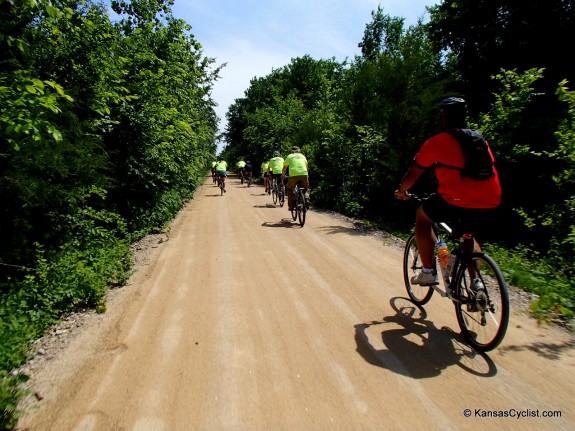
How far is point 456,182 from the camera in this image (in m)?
3.21

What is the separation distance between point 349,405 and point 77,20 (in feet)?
23.4

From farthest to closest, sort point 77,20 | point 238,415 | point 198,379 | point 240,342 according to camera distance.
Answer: point 77,20
point 240,342
point 198,379
point 238,415

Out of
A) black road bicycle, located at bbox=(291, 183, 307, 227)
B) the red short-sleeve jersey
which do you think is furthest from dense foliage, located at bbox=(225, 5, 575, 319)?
black road bicycle, located at bbox=(291, 183, 307, 227)

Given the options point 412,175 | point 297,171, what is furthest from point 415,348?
point 297,171

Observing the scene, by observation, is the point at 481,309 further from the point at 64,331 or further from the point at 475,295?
the point at 64,331

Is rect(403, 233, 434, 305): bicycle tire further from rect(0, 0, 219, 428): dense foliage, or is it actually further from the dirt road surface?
rect(0, 0, 219, 428): dense foliage

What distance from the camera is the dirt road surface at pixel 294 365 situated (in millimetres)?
2518

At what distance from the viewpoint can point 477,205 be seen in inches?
126

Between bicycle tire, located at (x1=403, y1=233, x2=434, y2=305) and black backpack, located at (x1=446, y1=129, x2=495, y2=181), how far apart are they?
1365 mm

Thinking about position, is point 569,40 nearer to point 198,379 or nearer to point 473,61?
point 473,61

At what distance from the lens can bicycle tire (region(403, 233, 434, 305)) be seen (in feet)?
14.0

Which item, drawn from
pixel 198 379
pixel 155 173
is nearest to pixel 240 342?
pixel 198 379

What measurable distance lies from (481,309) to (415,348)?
71 cm

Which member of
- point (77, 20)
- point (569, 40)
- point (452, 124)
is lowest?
point (452, 124)
